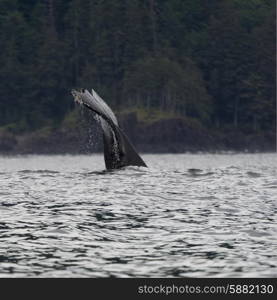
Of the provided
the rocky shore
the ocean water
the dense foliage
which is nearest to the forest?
the dense foliage

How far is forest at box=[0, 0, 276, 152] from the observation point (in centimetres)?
14188

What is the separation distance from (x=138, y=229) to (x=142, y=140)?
97230mm

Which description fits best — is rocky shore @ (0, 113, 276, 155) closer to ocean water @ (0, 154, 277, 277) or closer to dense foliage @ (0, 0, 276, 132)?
dense foliage @ (0, 0, 276, 132)

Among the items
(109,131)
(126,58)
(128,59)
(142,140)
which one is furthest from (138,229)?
(128,59)

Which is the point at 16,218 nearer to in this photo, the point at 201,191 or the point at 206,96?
the point at 201,191

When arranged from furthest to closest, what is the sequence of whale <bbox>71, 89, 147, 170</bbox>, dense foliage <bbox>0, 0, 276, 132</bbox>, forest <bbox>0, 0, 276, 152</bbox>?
dense foliage <bbox>0, 0, 276, 132</bbox> < forest <bbox>0, 0, 276, 152</bbox> < whale <bbox>71, 89, 147, 170</bbox>

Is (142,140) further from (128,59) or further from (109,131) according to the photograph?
(109,131)

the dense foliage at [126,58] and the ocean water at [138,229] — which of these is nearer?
the ocean water at [138,229]

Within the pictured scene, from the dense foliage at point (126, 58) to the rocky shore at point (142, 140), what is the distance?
1286cm

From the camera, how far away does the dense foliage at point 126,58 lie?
142750 millimetres

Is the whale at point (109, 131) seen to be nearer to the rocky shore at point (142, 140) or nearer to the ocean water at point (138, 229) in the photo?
the ocean water at point (138, 229)

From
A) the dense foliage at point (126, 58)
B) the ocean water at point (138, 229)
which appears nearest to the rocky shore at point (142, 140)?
the dense foliage at point (126, 58)

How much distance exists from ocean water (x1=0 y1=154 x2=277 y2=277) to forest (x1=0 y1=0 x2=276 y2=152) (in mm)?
107768

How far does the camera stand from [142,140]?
117 meters
